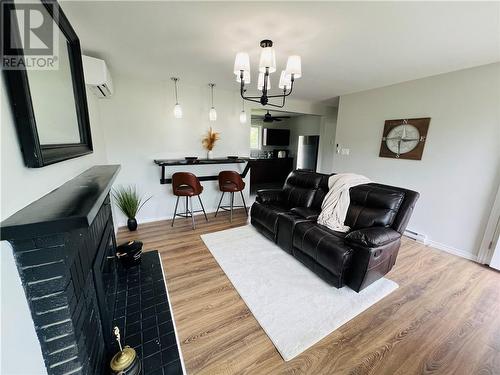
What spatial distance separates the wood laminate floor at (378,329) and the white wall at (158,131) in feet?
5.39

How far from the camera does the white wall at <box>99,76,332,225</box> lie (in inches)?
126

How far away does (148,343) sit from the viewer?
4.80 feet

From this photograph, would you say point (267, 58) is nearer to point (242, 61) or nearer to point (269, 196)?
point (242, 61)

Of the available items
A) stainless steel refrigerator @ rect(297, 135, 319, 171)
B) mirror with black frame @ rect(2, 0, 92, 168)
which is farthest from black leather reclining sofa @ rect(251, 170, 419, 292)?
stainless steel refrigerator @ rect(297, 135, 319, 171)

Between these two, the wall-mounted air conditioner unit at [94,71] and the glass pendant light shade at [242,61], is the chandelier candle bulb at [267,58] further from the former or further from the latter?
Result: the wall-mounted air conditioner unit at [94,71]

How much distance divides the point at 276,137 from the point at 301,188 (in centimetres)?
427

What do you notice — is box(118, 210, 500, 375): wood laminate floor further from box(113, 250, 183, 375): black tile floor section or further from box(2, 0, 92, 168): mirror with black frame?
box(2, 0, 92, 168): mirror with black frame

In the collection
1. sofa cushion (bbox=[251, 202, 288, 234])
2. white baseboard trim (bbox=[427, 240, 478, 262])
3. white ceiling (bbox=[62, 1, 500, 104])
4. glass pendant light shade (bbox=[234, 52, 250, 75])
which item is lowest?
white baseboard trim (bbox=[427, 240, 478, 262])

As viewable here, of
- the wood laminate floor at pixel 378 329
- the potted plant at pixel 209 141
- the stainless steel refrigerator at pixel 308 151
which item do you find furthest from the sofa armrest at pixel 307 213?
the stainless steel refrigerator at pixel 308 151

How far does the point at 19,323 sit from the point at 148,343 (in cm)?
97

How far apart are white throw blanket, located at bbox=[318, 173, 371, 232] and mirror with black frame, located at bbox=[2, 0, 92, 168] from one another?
8.06 ft

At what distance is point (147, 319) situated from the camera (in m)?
1.66

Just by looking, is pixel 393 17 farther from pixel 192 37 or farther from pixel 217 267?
pixel 217 267

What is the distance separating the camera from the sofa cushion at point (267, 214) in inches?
110
